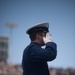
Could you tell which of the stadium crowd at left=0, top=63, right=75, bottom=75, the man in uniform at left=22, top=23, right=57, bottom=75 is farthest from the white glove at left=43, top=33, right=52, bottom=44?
the stadium crowd at left=0, top=63, right=75, bottom=75

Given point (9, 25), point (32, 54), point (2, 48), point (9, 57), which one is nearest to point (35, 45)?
point (32, 54)

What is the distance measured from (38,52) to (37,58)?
0.23ft

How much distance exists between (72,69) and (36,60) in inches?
1399

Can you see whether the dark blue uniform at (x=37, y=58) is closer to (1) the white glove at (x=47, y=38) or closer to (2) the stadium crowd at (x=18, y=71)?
(1) the white glove at (x=47, y=38)

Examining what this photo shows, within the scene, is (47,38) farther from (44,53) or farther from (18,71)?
(18,71)

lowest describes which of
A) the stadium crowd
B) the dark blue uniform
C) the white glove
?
the dark blue uniform

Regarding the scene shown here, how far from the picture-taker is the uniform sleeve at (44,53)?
4234 millimetres

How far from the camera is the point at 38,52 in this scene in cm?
427

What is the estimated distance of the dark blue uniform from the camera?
424 cm

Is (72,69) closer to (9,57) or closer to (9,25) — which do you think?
(9,25)

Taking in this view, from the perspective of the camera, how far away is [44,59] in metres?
4.25

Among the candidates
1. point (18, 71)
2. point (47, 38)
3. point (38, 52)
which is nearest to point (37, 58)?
point (38, 52)

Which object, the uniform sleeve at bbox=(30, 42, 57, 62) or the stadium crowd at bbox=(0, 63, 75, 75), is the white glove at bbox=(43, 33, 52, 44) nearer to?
the uniform sleeve at bbox=(30, 42, 57, 62)

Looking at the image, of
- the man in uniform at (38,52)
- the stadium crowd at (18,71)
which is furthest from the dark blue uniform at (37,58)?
the stadium crowd at (18,71)
